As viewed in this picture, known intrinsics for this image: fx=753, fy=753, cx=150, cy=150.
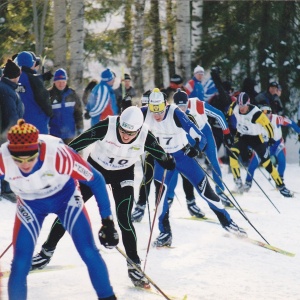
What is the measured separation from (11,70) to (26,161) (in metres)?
3.66

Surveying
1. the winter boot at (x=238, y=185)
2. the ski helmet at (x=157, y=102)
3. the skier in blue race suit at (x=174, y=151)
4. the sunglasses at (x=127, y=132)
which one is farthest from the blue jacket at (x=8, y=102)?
the winter boot at (x=238, y=185)

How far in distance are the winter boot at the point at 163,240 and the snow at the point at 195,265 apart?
0.36 feet

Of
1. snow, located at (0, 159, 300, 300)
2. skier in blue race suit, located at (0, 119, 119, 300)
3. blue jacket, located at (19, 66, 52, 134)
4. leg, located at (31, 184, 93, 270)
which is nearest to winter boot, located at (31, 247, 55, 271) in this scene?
leg, located at (31, 184, 93, 270)

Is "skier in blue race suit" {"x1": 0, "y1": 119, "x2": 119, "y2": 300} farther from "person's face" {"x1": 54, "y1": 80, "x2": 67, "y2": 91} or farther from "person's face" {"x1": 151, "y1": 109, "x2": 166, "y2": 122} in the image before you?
"person's face" {"x1": 54, "y1": 80, "x2": 67, "y2": 91}

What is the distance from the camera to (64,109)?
34.4 ft

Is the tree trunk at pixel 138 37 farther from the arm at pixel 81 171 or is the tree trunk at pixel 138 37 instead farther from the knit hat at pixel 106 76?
the arm at pixel 81 171

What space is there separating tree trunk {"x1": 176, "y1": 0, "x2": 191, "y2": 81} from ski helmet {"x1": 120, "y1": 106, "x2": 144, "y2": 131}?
388 inches

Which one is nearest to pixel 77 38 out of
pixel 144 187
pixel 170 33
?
pixel 144 187

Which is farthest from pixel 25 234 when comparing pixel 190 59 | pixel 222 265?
pixel 190 59

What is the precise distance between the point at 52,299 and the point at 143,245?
7.81ft

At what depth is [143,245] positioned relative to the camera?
8.27m

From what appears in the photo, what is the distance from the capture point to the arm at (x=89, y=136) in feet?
20.7

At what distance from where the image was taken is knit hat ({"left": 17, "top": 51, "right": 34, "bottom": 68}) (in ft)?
29.7

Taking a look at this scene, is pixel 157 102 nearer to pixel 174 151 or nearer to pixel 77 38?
pixel 174 151
